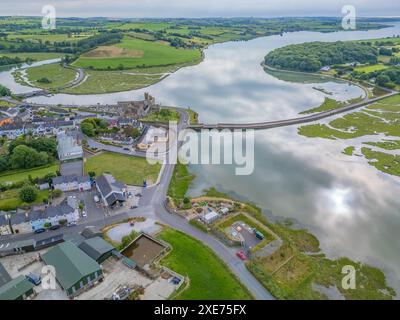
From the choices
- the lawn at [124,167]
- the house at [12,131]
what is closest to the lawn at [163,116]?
the lawn at [124,167]

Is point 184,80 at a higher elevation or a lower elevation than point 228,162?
higher

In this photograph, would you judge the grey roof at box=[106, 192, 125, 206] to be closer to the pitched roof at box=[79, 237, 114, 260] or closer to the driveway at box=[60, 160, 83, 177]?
the pitched roof at box=[79, 237, 114, 260]

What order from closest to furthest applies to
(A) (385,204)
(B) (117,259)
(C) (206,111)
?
(B) (117,259)
(A) (385,204)
(C) (206,111)

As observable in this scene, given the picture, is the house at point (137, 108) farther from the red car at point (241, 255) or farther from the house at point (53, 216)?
the red car at point (241, 255)

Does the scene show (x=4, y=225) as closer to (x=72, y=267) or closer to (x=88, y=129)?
(x=72, y=267)

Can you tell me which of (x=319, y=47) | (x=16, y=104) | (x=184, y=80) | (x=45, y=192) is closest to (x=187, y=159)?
(x=45, y=192)

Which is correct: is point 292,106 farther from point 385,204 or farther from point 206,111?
point 385,204

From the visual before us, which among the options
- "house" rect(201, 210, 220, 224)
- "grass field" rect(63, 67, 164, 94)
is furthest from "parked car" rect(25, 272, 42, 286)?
"grass field" rect(63, 67, 164, 94)
